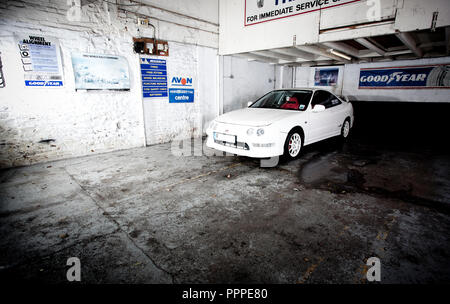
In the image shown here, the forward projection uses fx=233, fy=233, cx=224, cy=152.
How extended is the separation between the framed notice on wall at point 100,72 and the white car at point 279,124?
2.56 meters

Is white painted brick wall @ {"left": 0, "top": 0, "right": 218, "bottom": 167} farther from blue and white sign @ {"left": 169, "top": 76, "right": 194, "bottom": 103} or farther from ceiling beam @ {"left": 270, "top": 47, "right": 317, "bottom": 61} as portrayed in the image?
ceiling beam @ {"left": 270, "top": 47, "right": 317, "bottom": 61}

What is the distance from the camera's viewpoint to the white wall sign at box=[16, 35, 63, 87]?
433cm

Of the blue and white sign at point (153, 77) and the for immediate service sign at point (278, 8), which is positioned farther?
the blue and white sign at point (153, 77)

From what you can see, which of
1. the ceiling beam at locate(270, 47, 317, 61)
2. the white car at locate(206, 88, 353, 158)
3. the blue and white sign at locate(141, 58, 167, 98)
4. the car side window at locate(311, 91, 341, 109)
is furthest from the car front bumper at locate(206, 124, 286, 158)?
the ceiling beam at locate(270, 47, 317, 61)

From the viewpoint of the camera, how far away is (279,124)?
173 inches

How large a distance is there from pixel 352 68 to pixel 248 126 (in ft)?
24.7

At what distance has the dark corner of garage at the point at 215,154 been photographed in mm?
2049

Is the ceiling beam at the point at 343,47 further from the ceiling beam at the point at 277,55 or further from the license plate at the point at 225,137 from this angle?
the license plate at the point at 225,137

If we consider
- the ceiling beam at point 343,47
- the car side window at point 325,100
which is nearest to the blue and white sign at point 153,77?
the car side window at point 325,100

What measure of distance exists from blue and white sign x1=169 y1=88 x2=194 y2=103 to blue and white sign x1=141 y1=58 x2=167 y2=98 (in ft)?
0.76

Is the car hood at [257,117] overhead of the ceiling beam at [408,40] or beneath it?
beneath
